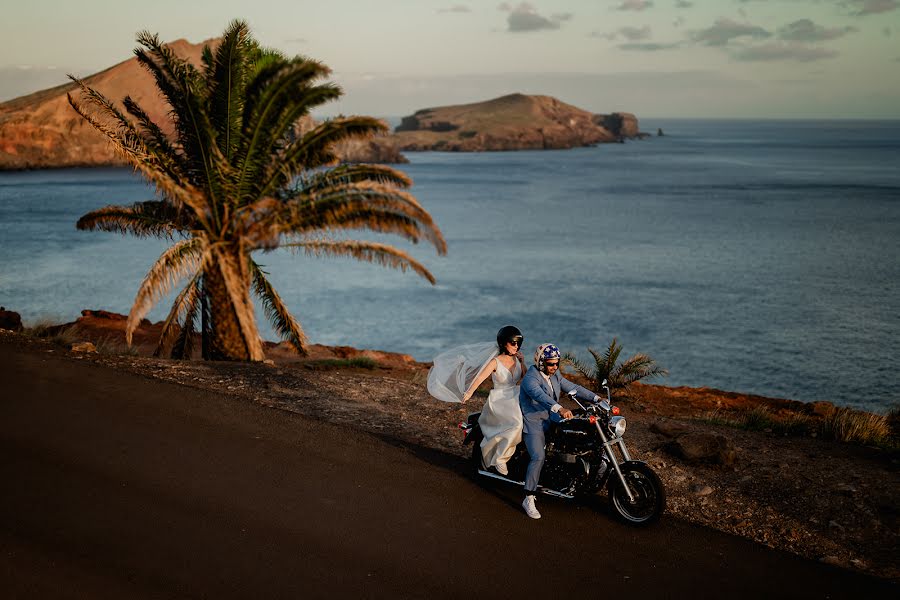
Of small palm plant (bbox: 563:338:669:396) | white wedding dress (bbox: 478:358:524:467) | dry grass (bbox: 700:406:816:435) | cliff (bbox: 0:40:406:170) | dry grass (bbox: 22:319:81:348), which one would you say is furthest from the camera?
cliff (bbox: 0:40:406:170)

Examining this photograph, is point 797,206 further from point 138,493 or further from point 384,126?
point 138,493

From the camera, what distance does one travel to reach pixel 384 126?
1361 centimetres

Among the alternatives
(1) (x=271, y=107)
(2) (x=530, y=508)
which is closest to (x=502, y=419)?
(2) (x=530, y=508)

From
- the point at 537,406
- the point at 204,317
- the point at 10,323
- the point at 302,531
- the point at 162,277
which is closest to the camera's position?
the point at 302,531

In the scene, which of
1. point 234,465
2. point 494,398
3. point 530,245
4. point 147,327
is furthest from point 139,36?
point 530,245

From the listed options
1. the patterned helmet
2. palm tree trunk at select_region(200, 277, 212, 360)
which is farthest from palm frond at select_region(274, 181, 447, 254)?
the patterned helmet

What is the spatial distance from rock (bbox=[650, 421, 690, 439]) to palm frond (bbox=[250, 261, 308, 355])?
25.0 ft

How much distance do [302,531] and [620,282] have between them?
36478mm

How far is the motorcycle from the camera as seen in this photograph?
6.54 meters

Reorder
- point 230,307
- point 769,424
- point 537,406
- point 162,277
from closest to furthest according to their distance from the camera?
1. point 537,406
2. point 769,424
3. point 162,277
4. point 230,307

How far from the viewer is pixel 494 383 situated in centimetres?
726

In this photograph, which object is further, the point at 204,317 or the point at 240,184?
the point at 204,317

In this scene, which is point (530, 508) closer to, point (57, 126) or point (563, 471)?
point (563, 471)

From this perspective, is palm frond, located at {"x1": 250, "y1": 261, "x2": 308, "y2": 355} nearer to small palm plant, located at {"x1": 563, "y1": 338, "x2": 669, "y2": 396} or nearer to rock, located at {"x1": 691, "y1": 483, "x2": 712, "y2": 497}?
small palm plant, located at {"x1": 563, "y1": 338, "x2": 669, "y2": 396}
